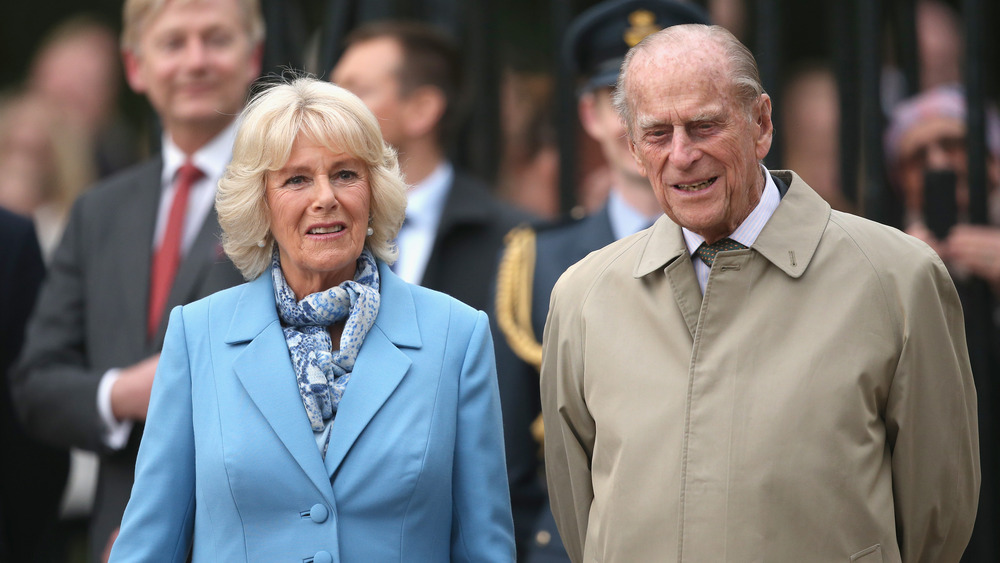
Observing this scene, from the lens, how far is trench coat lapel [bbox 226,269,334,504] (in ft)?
7.93

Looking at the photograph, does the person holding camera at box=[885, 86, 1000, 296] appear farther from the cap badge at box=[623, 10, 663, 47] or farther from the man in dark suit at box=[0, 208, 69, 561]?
the man in dark suit at box=[0, 208, 69, 561]

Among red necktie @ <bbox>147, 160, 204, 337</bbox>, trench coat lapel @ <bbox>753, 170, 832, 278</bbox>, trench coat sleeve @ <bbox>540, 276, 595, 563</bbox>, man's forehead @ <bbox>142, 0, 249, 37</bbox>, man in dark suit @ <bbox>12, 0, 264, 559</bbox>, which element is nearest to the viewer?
trench coat lapel @ <bbox>753, 170, 832, 278</bbox>

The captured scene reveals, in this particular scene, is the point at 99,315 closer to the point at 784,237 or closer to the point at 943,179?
the point at 784,237

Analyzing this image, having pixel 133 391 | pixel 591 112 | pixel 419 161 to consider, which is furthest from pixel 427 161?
pixel 133 391

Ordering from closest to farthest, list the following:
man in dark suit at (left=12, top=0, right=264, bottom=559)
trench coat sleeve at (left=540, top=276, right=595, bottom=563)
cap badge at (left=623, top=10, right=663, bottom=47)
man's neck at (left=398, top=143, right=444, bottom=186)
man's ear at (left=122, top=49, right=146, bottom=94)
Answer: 1. trench coat sleeve at (left=540, top=276, right=595, bottom=563)
2. man in dark suit at (left=12, top=0, right=264, bottom=559)
3. cap badge at (left=623, top=10, right=663, bottom=47)
4. man's ear at (left=122, top=49, right=146, bottom=94)
5. man's neck at (left=398, top=143, right=444, bottom=186)

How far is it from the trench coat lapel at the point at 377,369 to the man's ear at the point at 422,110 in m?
1.54

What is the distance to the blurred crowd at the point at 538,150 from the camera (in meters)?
3.61

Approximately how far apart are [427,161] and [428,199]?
0.18 metres

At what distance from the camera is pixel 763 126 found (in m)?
2.48

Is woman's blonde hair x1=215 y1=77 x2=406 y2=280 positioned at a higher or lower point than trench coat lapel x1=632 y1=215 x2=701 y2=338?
higher

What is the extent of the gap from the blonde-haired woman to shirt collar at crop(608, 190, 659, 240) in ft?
3.11

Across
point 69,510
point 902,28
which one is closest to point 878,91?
point 902,28

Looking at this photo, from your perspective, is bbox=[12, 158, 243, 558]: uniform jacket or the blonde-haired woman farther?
bbox=[12, 158, 243, 558]: uniform jacket

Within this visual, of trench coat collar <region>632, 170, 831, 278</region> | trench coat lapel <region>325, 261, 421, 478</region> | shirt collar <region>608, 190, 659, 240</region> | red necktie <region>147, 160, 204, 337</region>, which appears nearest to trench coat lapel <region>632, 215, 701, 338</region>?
trench coat collar <region>632, 170, 831, 278</region>
